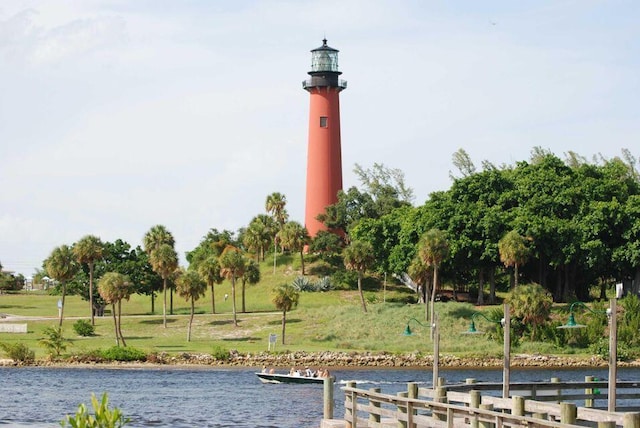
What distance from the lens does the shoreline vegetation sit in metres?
87.1

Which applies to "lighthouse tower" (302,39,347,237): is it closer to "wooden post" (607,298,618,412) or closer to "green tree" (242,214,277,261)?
"green tree" (242,214,277,261)

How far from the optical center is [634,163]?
13712cm

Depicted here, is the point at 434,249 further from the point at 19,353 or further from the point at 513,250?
the point at 19,353

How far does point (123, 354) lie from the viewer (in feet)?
290

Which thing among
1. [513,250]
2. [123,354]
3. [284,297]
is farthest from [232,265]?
[513,250]

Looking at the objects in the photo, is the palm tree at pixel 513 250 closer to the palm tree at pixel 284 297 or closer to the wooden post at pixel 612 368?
the palm tree at pixel 284 297

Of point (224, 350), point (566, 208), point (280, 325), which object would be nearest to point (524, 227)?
point (566, 208)

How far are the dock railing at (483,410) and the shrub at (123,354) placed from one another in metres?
56.8

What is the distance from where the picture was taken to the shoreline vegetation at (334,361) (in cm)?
8706

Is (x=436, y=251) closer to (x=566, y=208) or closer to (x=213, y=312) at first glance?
(x=566, y=208)

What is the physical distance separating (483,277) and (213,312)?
923 inches

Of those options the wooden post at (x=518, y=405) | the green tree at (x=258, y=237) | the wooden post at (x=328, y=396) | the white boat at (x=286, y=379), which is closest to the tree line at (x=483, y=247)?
the green tree at (x=258, y=237)

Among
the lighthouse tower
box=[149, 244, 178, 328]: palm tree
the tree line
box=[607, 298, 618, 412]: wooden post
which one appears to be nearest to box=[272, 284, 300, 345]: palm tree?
the tree line

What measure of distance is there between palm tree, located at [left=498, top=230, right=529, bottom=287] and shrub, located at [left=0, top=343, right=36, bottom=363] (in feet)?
115
